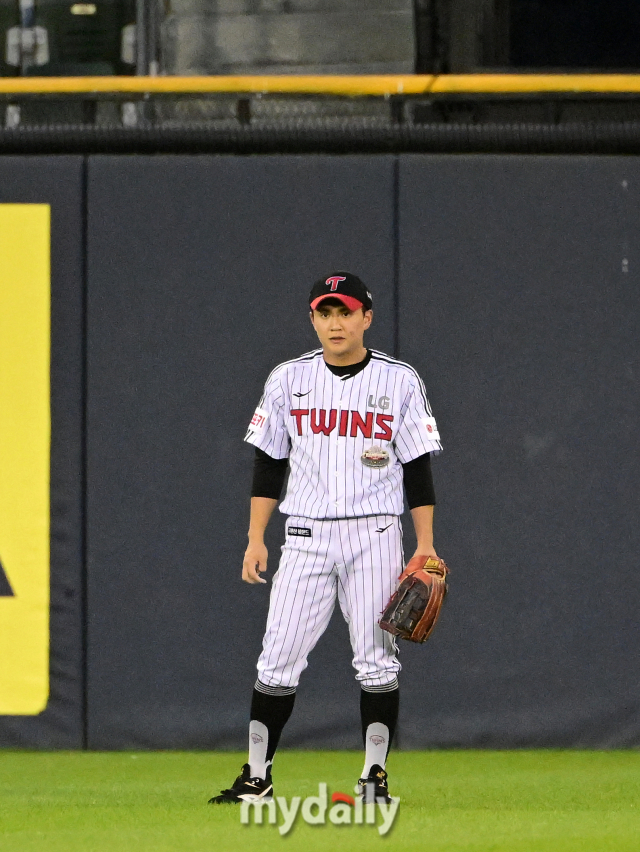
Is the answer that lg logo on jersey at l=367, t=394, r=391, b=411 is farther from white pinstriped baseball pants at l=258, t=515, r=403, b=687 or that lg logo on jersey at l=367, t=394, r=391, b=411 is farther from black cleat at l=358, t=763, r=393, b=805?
black cleat at l=358, t=763, r=393, b=805

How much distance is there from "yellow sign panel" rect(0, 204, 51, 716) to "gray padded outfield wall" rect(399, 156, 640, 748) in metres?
1.61

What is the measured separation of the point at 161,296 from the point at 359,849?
117 inches

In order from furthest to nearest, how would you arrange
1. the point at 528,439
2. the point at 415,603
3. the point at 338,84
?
the point at 338,84
the point at 528,439
the point at 415,603

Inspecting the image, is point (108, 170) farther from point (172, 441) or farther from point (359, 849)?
point (359, 849)

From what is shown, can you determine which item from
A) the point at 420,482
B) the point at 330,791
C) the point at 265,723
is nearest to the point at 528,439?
the point at 420,482

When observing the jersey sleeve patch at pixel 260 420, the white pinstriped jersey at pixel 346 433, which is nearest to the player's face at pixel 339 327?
the white pinstriped jersey at pixel 346 433

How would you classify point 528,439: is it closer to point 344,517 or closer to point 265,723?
point 344,517

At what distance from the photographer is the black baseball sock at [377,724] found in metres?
4.11

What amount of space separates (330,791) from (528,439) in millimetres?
1857

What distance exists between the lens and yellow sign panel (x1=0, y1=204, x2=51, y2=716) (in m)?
5.69

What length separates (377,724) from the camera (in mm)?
4121

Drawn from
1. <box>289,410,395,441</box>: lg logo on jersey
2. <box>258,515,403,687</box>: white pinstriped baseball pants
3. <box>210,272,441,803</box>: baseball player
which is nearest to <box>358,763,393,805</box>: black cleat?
<box>210,272,441,803</box>: baseball player

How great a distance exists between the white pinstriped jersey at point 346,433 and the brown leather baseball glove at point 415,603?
8.2 inches

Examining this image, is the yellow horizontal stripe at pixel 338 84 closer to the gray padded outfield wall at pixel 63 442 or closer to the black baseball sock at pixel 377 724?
the gray padded outfield wall at pixel 63 442
